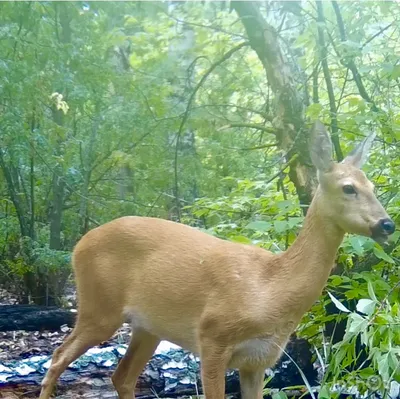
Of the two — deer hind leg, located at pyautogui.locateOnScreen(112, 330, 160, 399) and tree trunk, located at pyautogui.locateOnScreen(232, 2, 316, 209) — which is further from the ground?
tree trunk, located at pyautogui.locateOnScreen(232, 2, 316, 209)

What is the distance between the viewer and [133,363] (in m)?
4.53

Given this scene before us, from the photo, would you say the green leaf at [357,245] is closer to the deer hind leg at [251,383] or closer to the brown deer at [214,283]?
the brown deer at [214,283]

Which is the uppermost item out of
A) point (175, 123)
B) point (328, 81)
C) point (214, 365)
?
point (328, 81)

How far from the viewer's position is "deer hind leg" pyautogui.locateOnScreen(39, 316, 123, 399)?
14.0 ft

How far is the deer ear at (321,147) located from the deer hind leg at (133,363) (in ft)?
5.04

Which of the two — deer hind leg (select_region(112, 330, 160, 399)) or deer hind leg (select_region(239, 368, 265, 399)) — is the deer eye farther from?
deer hind leg (select_region(112, 330, 160, 399))

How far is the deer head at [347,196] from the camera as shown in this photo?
352 cm

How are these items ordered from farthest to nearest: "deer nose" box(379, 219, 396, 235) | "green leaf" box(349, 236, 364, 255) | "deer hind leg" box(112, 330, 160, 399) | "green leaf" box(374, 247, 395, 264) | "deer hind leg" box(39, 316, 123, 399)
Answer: "deer hind leg" box(112, 330, 160, 399) < "deer hind leg" box(39, 316, 123, 399) < "green leaf" box(374, 247, 395, 264) < "green leaf" box(349, 236, 364, 255) < "deer nose" box(379, 219, 396, 235)

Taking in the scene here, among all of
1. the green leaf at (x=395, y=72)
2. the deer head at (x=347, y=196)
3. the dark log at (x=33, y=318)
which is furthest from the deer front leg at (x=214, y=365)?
the dark log at (x=33, y=318)

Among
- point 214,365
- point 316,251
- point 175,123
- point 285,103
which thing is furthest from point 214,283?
point 175,123

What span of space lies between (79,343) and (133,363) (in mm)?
410

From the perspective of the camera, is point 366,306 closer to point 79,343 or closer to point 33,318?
point 79,343

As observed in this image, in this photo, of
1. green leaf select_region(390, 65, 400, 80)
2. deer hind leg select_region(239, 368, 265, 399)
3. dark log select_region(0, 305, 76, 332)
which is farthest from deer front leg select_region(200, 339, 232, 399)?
dark log select_region(0, 305, 76, 332)

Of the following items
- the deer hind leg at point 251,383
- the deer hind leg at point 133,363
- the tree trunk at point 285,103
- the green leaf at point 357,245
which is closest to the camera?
the green leaf at point 357,245
